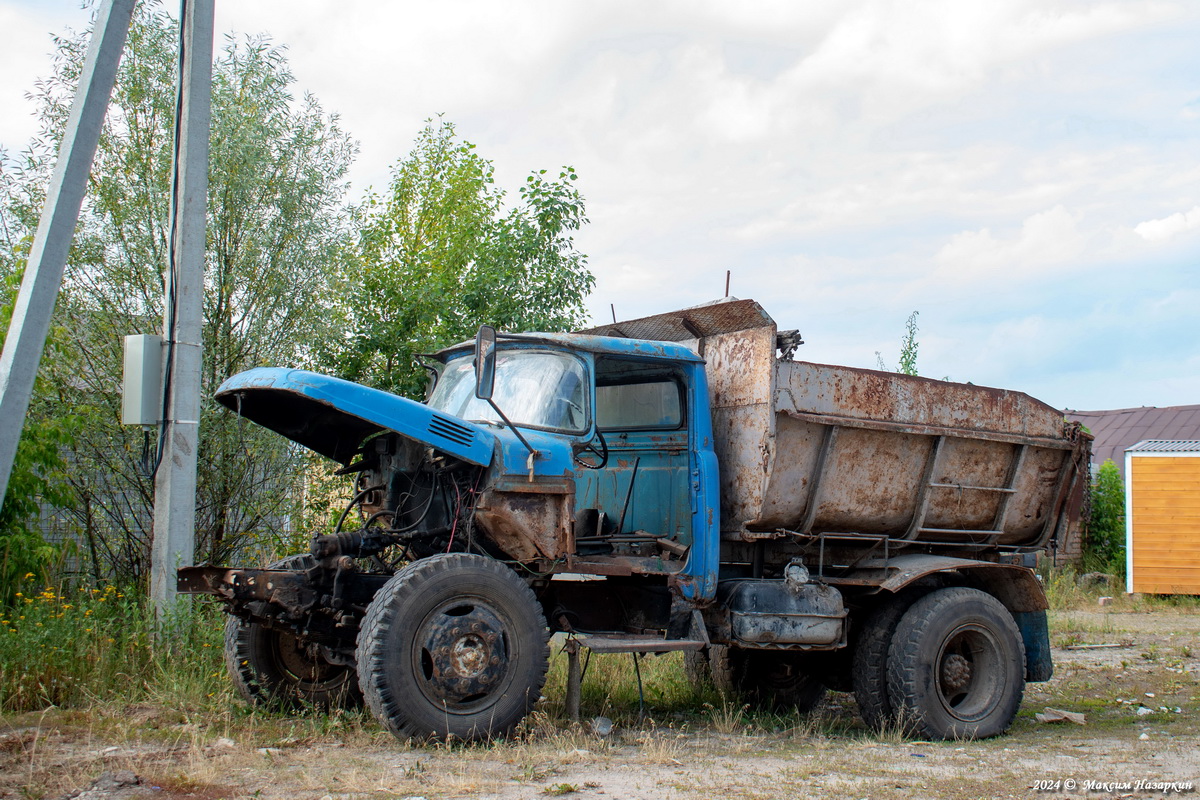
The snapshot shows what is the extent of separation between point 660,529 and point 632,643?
3.65 feet

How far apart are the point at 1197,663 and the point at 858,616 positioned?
519cm

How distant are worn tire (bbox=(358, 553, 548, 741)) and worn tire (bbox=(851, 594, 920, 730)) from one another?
2600 millimetres

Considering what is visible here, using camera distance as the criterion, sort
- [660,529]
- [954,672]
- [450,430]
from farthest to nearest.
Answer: [954,672], [660,529], [450,430]

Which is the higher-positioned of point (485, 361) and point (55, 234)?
point (55, 234)

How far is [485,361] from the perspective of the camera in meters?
5.89

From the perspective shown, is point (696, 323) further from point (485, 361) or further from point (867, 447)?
point (485, 361)

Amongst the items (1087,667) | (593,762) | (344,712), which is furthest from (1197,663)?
(344,712)

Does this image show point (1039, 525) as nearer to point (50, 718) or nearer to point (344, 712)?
point (344, 712)

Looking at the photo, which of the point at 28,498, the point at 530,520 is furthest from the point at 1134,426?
the point at 28,498

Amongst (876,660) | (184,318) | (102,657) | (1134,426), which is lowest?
(102,657)

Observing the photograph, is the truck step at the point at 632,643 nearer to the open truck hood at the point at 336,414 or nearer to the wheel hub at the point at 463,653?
the wheel hub at the point at 463,653

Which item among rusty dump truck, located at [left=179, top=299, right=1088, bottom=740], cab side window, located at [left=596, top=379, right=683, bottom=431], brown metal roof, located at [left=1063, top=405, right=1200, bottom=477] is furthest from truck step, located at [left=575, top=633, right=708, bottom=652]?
brown metal roof, located at [left=1063, top=405, right=1200, bottom=477]

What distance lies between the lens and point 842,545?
24.9ft

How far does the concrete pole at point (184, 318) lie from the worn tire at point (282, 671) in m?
1.30
